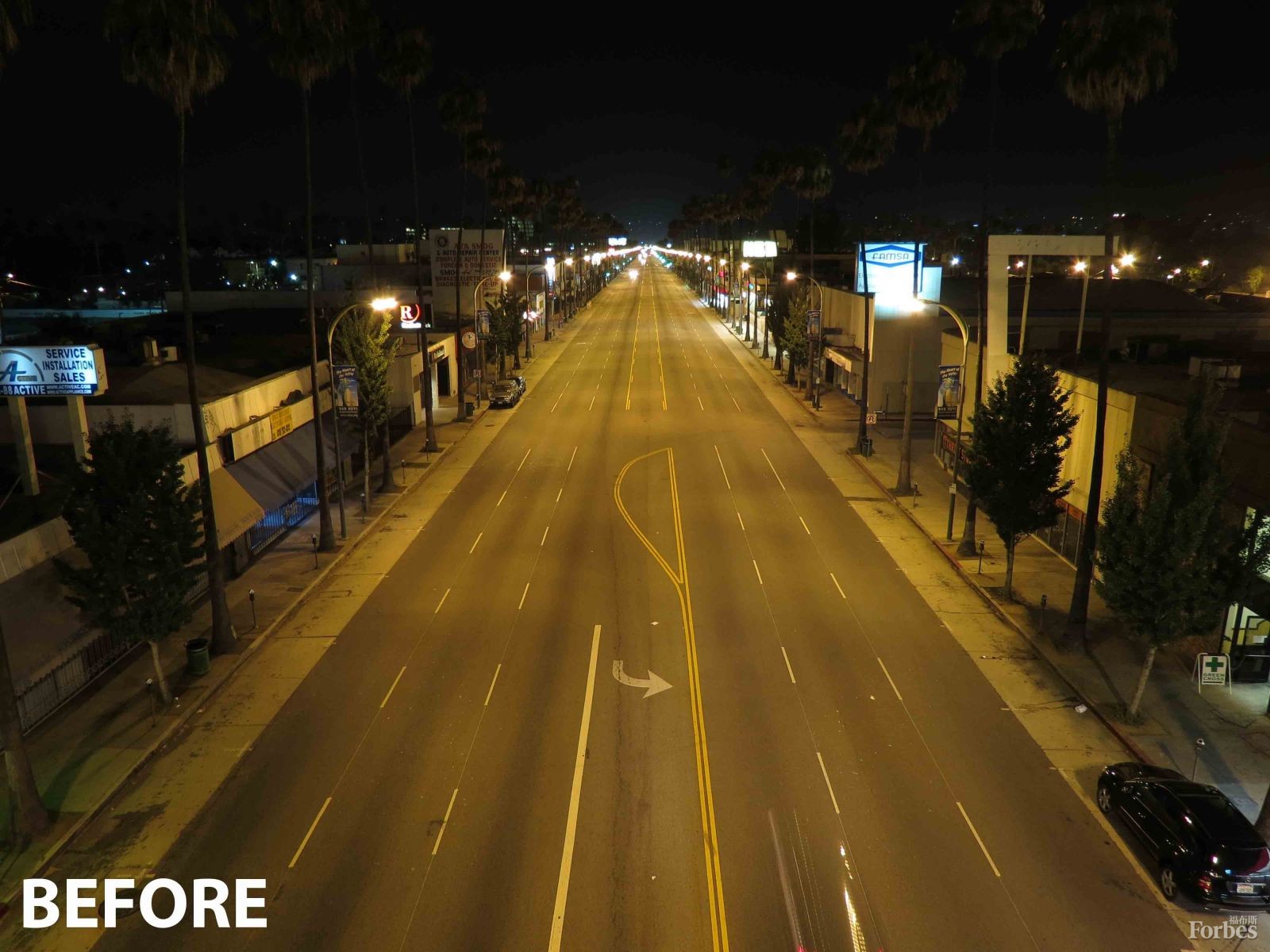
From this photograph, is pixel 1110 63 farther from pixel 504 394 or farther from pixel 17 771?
pixel 504 394

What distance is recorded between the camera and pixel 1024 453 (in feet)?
81.7

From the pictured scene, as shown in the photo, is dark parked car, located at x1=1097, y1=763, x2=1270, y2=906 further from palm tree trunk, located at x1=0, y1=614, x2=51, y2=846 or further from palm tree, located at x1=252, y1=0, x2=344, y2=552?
palm tree, located at x1=252, y1=0, x2=344, y2=552

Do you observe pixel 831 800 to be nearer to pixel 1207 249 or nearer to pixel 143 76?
pixel 143 76

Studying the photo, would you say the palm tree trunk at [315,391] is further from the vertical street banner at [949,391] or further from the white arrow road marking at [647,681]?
the vertical street banner at [949,391]

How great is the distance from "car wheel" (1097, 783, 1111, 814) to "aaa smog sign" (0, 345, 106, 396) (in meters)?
25.6

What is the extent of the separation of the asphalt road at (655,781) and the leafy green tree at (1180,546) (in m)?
3.80

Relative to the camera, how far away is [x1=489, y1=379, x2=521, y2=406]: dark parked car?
57875 millimetres

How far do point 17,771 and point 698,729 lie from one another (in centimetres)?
1295

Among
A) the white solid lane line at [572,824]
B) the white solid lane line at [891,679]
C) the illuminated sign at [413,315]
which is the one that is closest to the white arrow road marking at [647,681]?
the white solid lane line at [572,824]

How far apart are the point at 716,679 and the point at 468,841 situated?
776cm

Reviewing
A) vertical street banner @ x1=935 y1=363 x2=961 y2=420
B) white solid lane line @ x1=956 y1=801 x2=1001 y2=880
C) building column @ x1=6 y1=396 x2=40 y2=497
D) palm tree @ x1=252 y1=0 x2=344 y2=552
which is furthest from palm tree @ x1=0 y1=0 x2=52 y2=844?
vertical street banner @ x1=935 y1=363 x2=961 y2=420

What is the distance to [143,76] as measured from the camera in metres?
19.7

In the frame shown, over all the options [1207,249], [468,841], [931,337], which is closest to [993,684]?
[468,841]

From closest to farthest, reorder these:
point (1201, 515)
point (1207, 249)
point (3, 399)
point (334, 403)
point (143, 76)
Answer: point (1201, 515), point (143, 76), point (3, 399), point (334, 403), point (1207, 249)
